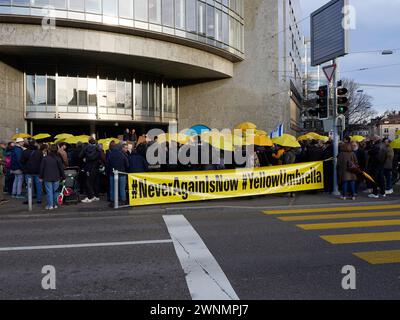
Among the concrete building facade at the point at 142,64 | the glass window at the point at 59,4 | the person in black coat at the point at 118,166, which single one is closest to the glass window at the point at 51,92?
the concrete building facade at the point at 142,64

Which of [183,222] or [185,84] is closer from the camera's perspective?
[183,222]

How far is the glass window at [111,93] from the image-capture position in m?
30.4

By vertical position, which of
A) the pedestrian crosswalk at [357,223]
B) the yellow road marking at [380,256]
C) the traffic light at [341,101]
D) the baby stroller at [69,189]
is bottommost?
the yellow road marking at [380,256]

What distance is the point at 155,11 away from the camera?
90.3 ft

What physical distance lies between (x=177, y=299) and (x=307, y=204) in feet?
26.3

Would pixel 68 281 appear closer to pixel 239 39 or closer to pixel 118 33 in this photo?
pixel 118 33

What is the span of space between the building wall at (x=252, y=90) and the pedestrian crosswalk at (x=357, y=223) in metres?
24.4

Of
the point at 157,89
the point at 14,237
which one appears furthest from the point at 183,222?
the point at 157,89

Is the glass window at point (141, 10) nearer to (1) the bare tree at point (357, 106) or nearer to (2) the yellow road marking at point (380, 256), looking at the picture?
(2) the yellow road marking at point (380, 256)

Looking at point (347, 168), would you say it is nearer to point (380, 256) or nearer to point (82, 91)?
point (380, 256)

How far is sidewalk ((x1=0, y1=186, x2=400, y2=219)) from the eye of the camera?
10719 millimetres

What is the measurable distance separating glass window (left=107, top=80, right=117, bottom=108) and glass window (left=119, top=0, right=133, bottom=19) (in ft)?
19.4
